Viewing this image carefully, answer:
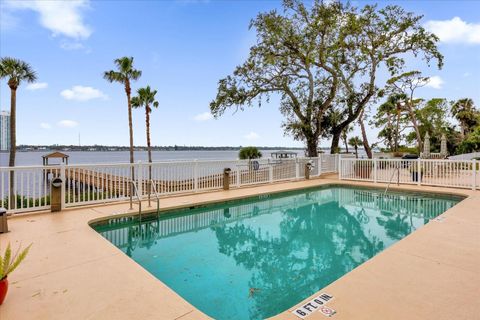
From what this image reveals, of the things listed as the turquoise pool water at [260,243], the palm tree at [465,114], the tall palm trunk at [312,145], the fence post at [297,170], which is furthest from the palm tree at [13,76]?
the palm tree at [465,114]

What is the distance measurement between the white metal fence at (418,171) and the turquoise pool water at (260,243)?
1548 mm

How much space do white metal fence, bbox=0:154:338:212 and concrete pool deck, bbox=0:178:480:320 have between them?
151 centimetres

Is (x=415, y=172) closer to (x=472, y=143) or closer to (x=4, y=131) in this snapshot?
(x=472, y=143)

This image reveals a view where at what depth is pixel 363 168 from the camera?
37.6 ft

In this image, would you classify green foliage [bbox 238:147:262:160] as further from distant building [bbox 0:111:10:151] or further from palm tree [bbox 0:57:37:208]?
distant building [bbox 0:111:10:151]

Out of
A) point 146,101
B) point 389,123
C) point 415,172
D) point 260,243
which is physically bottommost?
point 260,243

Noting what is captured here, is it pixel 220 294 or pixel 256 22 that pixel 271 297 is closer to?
pixel 220 294

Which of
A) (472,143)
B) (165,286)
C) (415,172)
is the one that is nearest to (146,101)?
(415,172)

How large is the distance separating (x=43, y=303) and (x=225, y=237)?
3.07m

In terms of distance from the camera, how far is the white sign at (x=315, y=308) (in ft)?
7.29

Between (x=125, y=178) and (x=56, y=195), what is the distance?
1.53 meters

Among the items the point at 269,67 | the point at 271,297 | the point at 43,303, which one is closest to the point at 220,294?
the point at 271,297

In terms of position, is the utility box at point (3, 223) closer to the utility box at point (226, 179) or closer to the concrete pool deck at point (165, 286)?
the concrete pool deck at point (165, 286)

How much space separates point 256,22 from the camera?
13.7 metres
